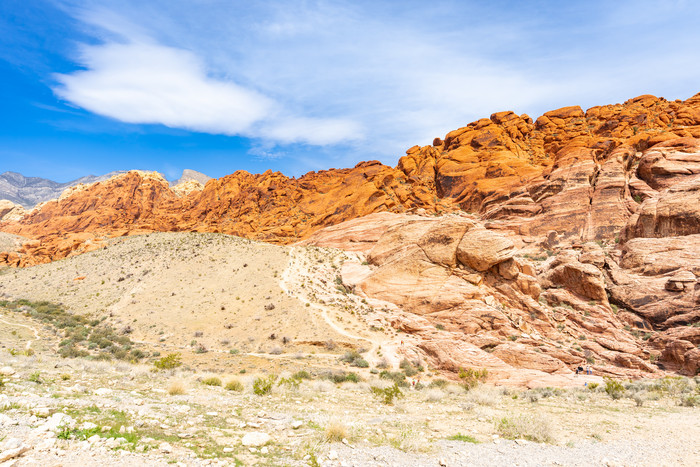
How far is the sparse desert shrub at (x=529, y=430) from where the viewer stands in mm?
9227

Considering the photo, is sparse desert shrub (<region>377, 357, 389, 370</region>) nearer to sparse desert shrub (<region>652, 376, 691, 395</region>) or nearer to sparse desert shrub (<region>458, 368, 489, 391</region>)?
sparse desert shrub (<region>458, 368, 489, 391</region>)

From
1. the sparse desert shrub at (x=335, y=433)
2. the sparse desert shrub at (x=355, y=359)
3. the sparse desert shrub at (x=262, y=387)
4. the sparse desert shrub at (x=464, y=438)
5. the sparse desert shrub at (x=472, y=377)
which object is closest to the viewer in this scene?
the sparse desert shrub at (x=335, y=433)

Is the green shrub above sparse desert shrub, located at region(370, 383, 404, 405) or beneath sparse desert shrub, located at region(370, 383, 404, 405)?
above

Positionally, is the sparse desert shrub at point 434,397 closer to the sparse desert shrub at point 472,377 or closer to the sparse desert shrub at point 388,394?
the sparse desert shrub at point 388,394

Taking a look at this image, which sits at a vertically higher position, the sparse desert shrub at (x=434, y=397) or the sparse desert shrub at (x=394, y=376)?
the sparse desert shrub at (x=434, y=397)

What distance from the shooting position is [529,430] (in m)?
9.44

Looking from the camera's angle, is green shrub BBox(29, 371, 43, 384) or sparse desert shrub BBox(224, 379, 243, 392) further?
sparse desert shrub BBox(224, 379, 243, 392)

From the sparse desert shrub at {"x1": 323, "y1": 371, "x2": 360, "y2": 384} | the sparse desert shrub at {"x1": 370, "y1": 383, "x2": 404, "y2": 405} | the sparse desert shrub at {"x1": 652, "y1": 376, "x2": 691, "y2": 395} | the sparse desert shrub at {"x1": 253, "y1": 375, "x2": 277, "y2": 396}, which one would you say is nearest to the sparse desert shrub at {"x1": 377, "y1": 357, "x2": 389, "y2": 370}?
the sparse desert shrub at {"x1": 323, "y1": 371, "x2": 360, "y2": 384}

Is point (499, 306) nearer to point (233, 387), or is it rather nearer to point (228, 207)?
point (233, 387)

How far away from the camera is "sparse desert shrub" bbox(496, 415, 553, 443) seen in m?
9.23

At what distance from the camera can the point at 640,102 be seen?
198 feet

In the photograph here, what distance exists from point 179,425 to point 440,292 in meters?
24.2

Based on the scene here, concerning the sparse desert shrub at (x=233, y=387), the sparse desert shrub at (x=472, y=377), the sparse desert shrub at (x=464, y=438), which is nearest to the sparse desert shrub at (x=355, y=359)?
the sparse desert shrub at (x=472, y=377)

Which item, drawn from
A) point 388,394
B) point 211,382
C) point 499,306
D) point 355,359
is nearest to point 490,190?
point 499,306
